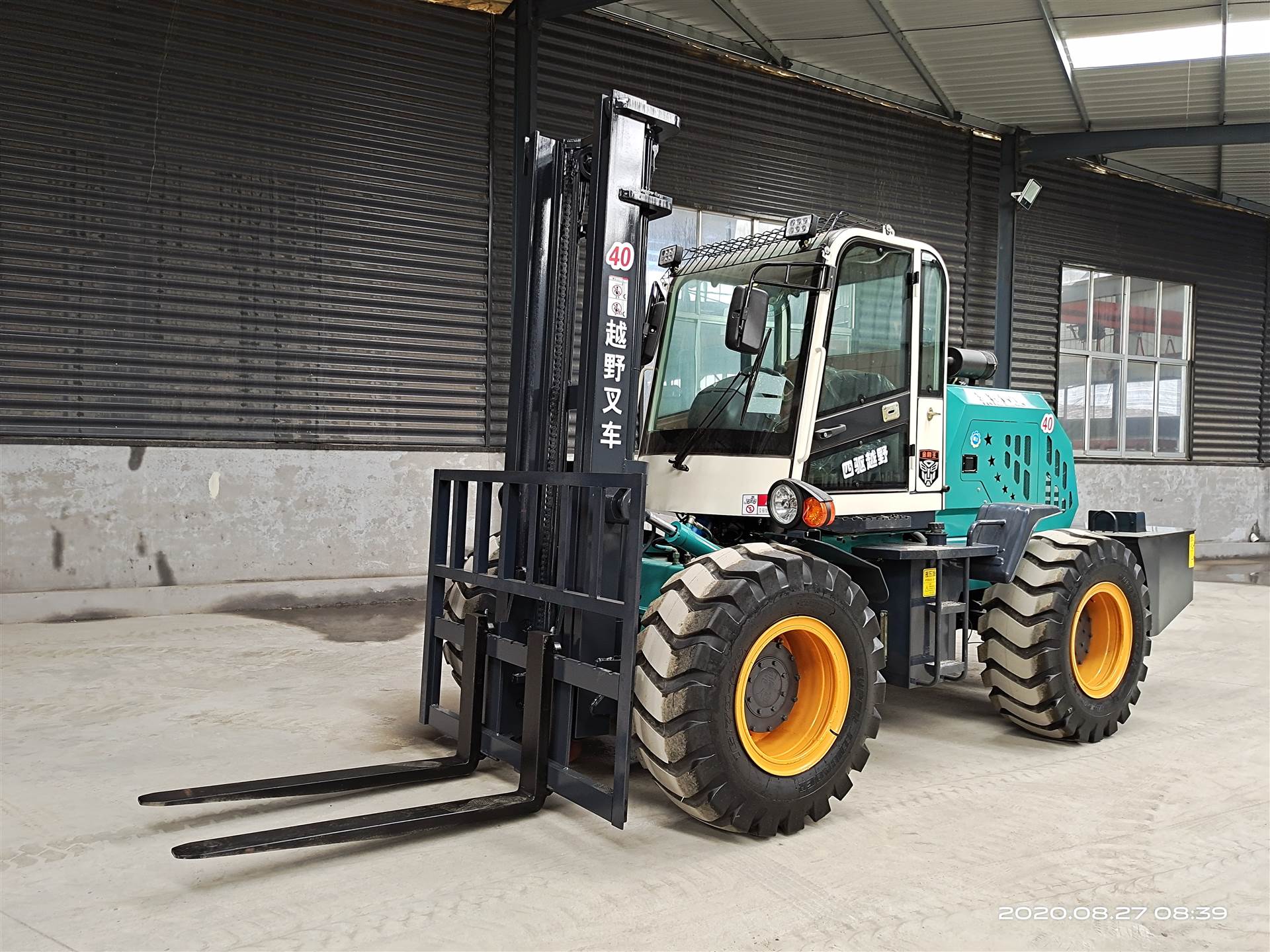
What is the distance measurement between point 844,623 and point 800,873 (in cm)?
107

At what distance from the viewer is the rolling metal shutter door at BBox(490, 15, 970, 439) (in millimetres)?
10570

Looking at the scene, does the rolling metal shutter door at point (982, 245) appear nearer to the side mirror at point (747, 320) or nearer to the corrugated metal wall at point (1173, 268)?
the corrugated metal wall at point (1173, 268)

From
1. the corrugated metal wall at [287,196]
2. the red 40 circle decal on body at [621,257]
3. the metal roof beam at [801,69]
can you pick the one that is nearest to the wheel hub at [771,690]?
the red 40 circle decal on body at [621,257]

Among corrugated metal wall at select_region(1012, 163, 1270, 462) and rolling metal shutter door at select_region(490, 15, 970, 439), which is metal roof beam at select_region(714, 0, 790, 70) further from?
corrugated metal wall at select_region(1012, 163, 1270, 462)

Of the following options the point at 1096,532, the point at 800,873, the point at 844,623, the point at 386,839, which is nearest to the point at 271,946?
the point at 386,839

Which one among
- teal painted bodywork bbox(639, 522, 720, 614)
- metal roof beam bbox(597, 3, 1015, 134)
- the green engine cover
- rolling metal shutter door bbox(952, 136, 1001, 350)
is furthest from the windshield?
rolling metal shutter door bbox(952, 136, 1001, 350)

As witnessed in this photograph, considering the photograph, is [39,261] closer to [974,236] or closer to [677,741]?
[677,741]

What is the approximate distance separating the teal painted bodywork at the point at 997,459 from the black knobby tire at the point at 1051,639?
1.33 ft

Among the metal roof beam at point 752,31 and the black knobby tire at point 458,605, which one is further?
the metal roof beam at point 752,31

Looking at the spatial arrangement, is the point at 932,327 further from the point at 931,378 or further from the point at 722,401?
the point at 722,401

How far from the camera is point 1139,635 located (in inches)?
231

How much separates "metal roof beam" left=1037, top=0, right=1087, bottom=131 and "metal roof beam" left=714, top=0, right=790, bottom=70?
2.90 m

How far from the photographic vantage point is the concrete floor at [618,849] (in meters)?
3.21

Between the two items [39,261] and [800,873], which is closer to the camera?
[800,873]
